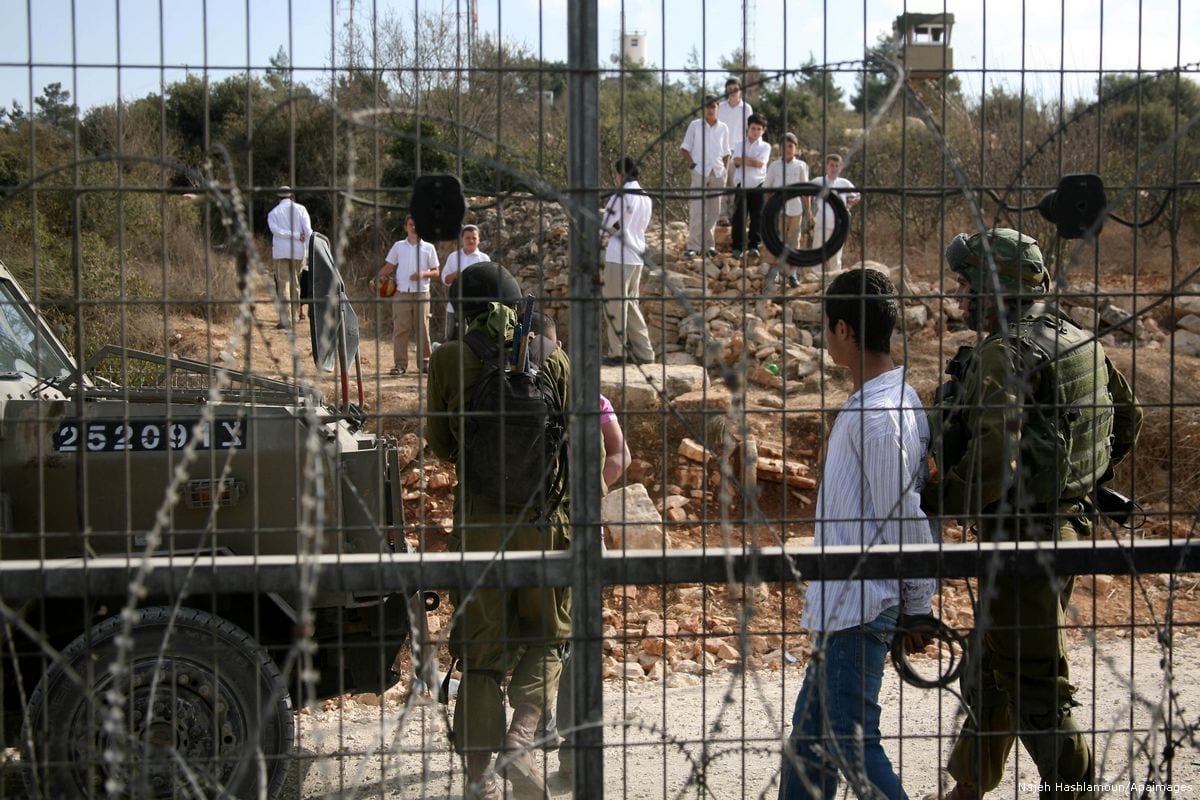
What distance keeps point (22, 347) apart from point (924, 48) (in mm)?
3902

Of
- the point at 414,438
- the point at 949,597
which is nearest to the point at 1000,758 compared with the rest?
the point at 949,597

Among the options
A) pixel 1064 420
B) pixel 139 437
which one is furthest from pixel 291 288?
pixel 1064 420

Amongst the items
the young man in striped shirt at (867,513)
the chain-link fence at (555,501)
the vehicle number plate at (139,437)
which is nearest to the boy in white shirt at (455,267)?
the chain-link fence at (555,501)

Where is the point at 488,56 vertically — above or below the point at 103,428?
above

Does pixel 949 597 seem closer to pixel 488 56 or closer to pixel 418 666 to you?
pixel 488 56

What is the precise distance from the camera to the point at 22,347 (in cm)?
526

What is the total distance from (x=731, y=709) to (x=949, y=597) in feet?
10.6

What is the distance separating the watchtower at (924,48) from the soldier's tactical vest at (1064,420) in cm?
85

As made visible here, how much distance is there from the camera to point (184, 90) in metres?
14.5

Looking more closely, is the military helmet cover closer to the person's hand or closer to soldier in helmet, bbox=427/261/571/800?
the person's hand

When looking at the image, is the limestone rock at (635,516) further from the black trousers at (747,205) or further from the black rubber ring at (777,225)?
the black rubber ring at (777,225)

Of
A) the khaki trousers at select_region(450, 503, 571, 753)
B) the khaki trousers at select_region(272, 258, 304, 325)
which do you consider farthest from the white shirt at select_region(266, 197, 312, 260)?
the khaki trousers at select_region(450, 503, 571, 753)

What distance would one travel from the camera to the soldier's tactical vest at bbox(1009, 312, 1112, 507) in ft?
12.4

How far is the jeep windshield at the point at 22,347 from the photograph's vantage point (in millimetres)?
5129
